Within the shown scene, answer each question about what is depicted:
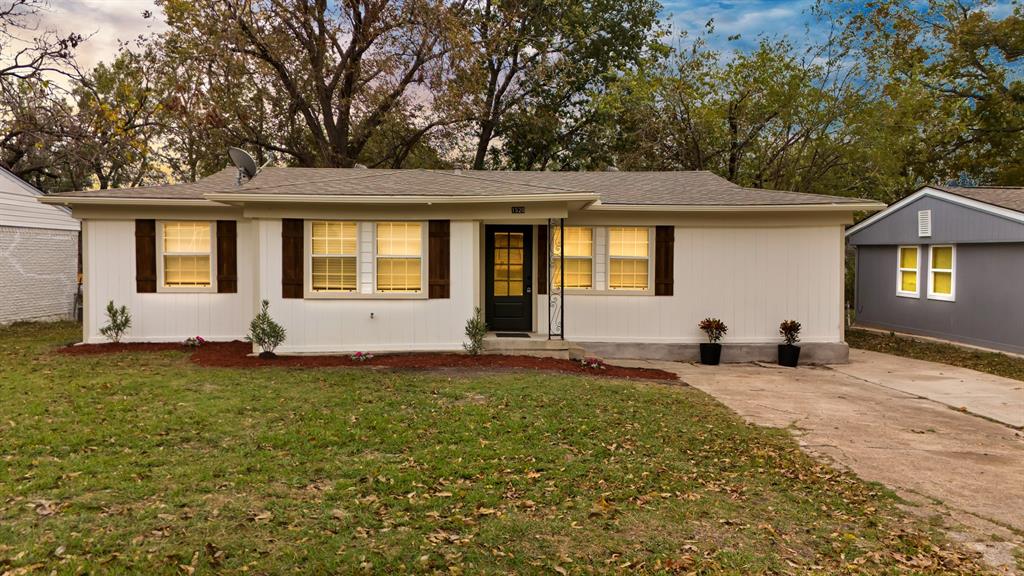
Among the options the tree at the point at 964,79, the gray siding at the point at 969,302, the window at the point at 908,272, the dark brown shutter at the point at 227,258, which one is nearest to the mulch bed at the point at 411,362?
the dark brown shutter at the point at 227,258

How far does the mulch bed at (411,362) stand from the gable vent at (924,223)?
880cm

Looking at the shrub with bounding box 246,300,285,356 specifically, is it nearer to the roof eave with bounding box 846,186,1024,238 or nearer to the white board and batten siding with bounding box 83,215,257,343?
the white board and batten siding with bounding box 83,215,257,343

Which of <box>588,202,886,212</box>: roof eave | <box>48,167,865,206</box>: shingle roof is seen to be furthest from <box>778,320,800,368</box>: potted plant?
<box>48,167,865,206</box>: shingle roof

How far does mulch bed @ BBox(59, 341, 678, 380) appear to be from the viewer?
908cm

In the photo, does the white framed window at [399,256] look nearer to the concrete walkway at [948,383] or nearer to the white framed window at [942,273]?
the concrete walkway at [948,383]

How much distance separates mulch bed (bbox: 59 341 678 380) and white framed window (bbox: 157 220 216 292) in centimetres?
140

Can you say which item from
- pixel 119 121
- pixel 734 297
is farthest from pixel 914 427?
pixel 119 121

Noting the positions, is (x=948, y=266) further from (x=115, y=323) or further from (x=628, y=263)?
(x=115, y=323)

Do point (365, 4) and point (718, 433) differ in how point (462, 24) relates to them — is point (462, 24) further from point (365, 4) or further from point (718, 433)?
point (718, 433)

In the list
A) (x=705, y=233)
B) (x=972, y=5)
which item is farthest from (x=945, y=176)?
(x=705, y=233)

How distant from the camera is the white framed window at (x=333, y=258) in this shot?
32.6ft

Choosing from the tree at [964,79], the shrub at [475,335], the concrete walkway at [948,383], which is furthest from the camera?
the tree at [964,79]

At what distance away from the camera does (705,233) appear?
36.5ft

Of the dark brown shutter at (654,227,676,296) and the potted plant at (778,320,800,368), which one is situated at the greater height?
the dark brown shutter at (654,227,676,296)
